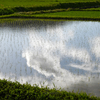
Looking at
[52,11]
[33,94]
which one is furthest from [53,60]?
[52,11]

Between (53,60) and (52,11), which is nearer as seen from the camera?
(53,60)

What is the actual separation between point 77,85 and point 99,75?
134 cm

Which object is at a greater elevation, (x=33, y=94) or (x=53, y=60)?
(x=53, y=60)

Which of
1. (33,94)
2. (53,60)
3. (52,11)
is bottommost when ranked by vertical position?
(33,94)

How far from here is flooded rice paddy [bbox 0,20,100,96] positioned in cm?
677

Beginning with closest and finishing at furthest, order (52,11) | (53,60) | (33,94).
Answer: (33,94) → (53,60) → (52,11)

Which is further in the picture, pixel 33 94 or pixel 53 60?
pixel 53 60

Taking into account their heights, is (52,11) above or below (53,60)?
above

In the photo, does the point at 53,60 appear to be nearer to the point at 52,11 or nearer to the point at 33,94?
the point at 33,94

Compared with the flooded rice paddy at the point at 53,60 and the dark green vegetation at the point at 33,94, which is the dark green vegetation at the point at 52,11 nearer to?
the flooded rice paddy at the point at 53,60

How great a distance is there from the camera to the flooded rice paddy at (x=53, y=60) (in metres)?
6.77

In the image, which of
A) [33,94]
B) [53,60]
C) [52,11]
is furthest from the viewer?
[52,11]

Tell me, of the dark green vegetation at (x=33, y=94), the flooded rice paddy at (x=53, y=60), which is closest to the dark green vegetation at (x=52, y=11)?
the flooded rice paddy at (x=53, y=60)

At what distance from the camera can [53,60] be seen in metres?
9.02
